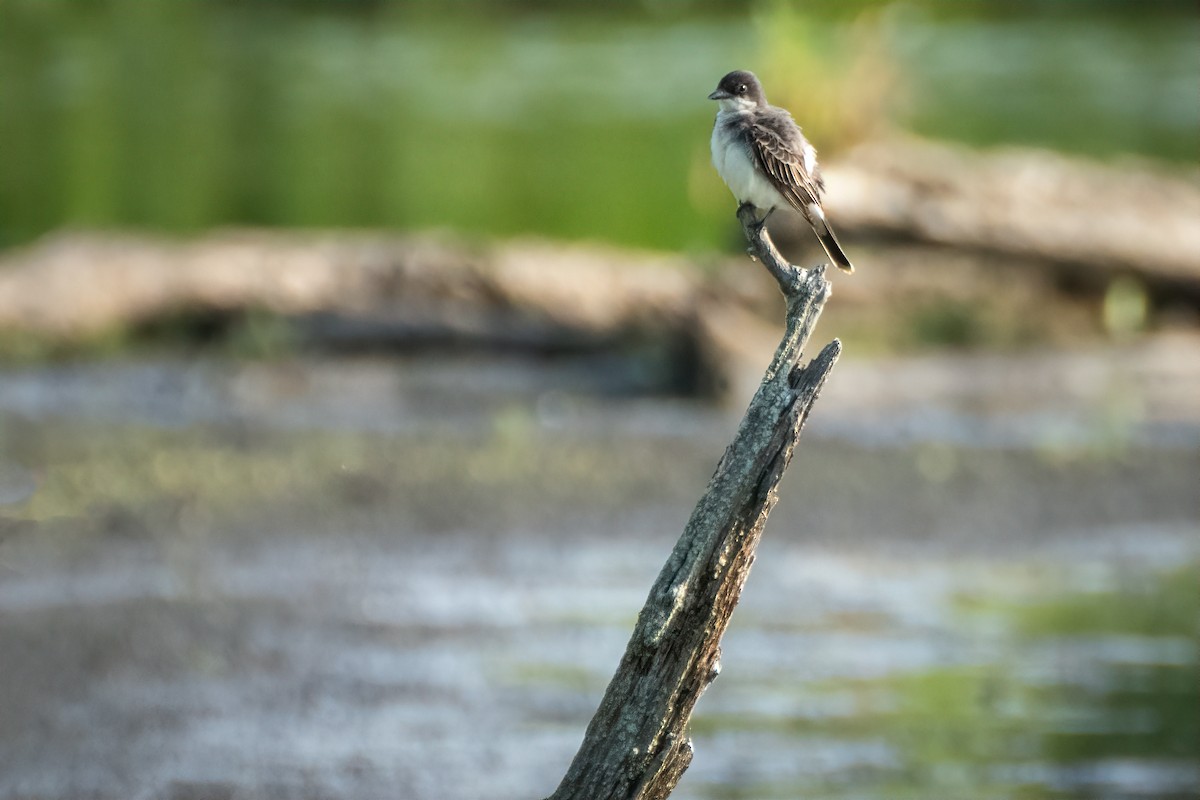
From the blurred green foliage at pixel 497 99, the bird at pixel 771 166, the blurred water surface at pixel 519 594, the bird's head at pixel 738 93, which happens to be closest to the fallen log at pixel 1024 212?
the blurred green foliage at pixel 497 99

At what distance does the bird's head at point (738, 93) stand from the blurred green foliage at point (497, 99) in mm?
9323

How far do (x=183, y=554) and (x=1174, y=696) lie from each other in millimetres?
4458

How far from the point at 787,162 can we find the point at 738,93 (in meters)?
0.54

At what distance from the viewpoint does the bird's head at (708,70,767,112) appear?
5.10 meters

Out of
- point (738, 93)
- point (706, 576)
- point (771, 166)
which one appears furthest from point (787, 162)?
point (706, 576)

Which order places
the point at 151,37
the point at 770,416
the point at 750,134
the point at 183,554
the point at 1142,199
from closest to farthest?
the point at 770,416, the point at 750,134, the point at 183,554, the point at 1142,199, the point at 151,37

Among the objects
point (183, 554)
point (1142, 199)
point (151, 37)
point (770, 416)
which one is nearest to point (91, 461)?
point (183, 554)

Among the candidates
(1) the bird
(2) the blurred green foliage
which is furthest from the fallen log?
(1) the bird

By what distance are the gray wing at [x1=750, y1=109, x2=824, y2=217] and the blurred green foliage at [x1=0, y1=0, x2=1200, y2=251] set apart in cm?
976

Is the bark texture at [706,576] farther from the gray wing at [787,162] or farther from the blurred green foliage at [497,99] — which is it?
the blurred green foliage at [497,99]

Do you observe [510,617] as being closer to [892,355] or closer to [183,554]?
[183,554]

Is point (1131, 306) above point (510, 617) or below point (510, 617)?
above

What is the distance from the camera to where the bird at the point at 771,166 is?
15.2 ft

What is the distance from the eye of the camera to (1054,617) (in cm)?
816
